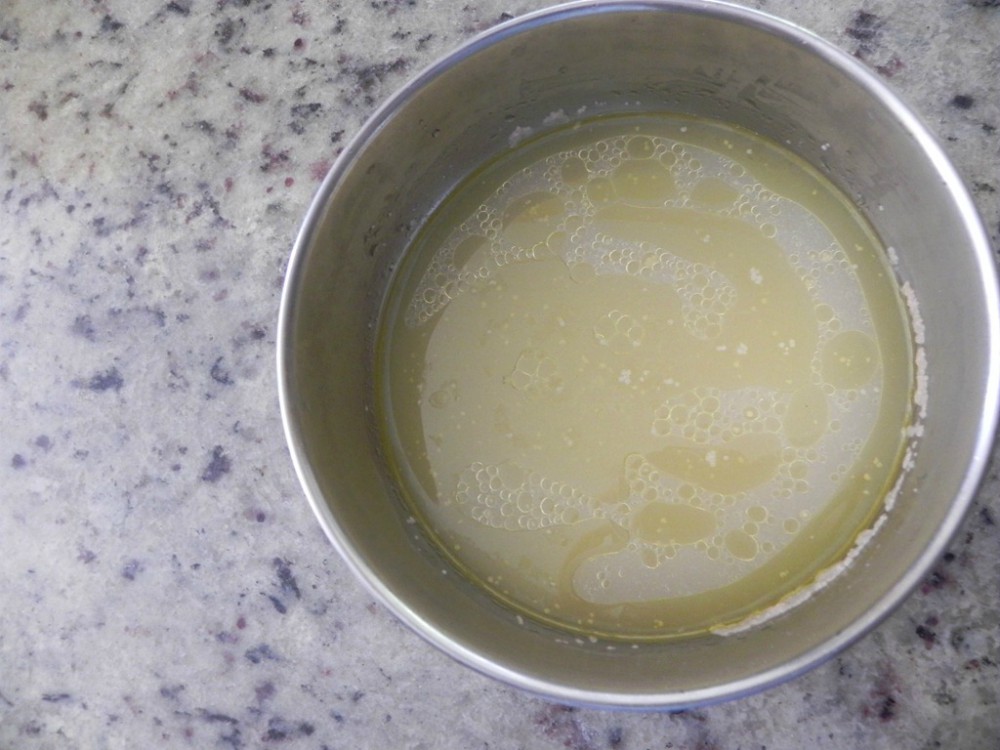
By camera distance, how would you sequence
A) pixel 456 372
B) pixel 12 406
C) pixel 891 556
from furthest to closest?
pixel 12 406 < pixel 456 372 < pixel 891 556

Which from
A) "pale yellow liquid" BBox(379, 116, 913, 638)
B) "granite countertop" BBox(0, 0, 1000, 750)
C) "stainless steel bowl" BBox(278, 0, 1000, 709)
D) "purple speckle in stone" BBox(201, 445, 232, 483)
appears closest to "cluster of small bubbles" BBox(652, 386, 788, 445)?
"pale yellow liquid" BBox(379, 116, 913, 638)

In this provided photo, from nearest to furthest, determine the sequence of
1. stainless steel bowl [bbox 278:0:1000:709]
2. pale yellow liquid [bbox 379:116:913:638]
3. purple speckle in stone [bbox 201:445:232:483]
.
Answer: stainless steel bowl [bbox 278:0:1000:709] < pale yellow liquid [bbox 379:116:913:638] < purple speckle in stone [bbox 201:445:232:483]

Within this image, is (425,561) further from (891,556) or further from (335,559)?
(891,556)

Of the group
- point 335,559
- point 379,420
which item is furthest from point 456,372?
point 335,559

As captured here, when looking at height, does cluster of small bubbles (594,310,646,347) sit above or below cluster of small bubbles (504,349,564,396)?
above

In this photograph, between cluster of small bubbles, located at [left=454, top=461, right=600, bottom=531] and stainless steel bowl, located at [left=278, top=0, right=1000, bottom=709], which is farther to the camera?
cluster of small bubbles, located at [left=454, top=461, right=600, bottom=531]

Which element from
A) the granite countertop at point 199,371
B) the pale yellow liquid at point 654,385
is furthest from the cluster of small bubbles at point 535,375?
the granite countertop at point 199,371

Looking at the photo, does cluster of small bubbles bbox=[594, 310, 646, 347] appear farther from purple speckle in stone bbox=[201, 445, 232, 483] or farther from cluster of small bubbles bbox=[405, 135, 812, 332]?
purple speckle in stone bbox=[201, 445, 232, 483]

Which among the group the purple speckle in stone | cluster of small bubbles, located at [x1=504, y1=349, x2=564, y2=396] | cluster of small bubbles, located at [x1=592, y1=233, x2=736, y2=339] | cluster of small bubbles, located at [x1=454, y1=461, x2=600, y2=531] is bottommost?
the purple speckle in stone
